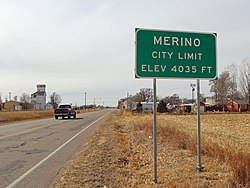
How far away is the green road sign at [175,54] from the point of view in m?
6.81

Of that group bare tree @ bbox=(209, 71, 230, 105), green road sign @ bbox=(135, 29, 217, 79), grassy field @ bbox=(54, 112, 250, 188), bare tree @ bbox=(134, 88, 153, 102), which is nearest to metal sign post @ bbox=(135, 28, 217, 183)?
green road sign @ bbox=(135, 29, 217, 79)

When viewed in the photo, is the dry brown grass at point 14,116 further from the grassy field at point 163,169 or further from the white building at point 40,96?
the white building at point 40,96

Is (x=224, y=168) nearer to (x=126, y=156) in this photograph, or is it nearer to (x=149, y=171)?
(x=149, y=171)

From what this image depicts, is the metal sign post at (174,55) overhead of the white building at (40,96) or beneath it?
beneath

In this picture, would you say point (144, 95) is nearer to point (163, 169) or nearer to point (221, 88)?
point (221, 88)

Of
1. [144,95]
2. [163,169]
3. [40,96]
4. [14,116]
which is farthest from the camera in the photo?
[40,96]

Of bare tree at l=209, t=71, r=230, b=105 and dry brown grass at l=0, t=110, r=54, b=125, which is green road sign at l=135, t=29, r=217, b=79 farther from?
bare tree at l=209, t=71, r=230, b=105

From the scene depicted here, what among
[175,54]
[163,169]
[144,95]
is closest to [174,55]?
[175,54]

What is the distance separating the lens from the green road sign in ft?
22.4

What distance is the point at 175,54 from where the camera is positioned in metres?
7.04

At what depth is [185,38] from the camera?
7.15m

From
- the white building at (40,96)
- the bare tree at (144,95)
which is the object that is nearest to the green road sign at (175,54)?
the bare tree at (144,95)

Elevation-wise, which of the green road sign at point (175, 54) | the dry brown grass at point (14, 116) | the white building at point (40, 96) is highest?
the white building at point (40, 96)

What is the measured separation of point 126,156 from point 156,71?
16.2 feet
